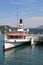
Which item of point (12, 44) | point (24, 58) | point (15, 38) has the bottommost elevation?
point (24, 58)

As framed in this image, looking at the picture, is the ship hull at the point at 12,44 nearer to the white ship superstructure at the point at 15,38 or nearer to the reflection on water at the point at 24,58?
the white ship superstructure at the point at 15,38

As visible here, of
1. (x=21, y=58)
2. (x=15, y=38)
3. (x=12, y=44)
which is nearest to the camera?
(x=21, y=58)

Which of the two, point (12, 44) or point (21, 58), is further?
point (12, 44)

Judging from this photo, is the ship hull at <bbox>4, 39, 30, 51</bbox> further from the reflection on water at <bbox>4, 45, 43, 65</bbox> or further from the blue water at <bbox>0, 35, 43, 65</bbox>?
the reflection on water at <bbox>4, 45, 43, 65</bbox>

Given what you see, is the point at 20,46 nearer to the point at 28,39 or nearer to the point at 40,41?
the point at 28,39

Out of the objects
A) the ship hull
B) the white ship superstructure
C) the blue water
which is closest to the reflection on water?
the blue water

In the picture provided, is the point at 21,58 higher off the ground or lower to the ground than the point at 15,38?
lower

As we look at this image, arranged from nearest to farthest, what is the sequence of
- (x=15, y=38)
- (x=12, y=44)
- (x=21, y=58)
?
(x=21, y=58) < (x=12, y=44) < (x=15, y=38)

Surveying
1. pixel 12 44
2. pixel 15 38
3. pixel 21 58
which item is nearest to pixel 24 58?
pixel 21 58

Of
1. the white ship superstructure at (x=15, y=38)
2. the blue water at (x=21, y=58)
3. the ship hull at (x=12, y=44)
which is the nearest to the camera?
the blue water at (x=21, y=58)

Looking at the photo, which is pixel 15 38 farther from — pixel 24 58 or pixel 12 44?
pixel 24 58

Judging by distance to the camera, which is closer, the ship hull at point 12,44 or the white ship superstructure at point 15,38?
the ship hull at point 12,44

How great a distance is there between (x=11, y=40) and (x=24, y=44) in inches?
263

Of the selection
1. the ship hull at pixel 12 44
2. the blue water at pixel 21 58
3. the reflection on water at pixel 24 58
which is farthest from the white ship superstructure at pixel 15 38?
the reflection on water at pixel 24 58
